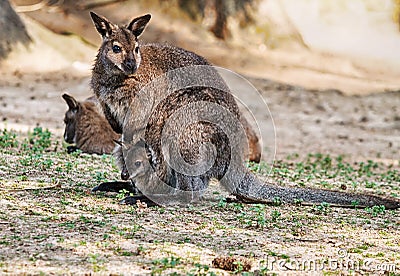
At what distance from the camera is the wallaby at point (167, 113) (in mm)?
5887

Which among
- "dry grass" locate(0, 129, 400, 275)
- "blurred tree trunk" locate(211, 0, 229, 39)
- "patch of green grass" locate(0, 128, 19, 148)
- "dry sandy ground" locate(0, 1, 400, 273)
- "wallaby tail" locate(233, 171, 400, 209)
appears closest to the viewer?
"dry grass" locate(0, 129, 400, 275)

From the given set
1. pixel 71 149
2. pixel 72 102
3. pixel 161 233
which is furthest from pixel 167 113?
pixel 72 102

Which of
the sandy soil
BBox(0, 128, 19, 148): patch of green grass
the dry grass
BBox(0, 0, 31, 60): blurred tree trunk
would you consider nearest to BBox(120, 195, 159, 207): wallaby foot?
the dry grass

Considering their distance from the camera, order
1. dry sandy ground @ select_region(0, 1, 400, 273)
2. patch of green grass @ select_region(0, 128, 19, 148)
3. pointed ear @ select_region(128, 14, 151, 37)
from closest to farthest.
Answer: dry sandy ground @ select_region(0, 1, 400, 273), pointed ear @ select_region(128, 14, 151, 37), patch of green grass @ select_region(0, 128, 19, 148)

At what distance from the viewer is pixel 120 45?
19.7 feet

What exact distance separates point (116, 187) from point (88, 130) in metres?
2.69

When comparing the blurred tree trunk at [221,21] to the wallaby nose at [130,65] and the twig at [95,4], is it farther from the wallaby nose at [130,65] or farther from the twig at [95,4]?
the wallaby nose at [130,65]

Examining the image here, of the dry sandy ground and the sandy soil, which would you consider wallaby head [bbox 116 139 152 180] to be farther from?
the sandy soil

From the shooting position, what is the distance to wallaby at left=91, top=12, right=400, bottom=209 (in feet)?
19.3

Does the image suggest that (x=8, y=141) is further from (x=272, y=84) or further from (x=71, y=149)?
(x=272, y=84)

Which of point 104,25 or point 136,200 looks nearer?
point 136,200

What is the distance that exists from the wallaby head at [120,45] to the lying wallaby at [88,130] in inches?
103

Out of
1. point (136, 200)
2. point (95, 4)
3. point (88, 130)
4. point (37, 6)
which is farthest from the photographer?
point (37, 6)

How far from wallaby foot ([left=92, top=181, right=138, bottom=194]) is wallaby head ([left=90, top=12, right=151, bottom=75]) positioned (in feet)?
3.21
